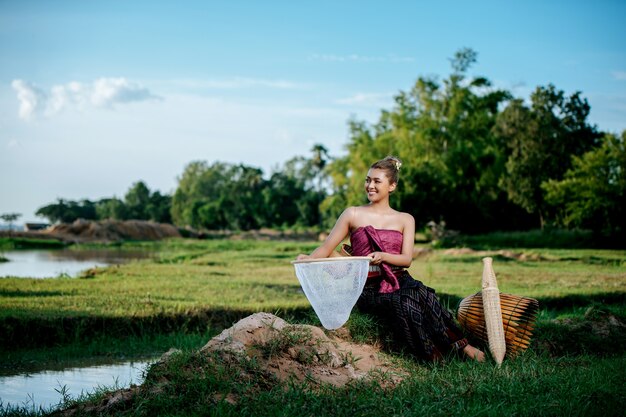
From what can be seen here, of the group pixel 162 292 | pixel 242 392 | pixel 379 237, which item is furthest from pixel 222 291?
pixel 242 392

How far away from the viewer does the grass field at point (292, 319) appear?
13.4 feet

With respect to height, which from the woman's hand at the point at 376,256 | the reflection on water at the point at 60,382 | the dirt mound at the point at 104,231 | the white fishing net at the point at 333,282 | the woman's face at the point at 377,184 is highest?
the woman's face at the point at 377,184

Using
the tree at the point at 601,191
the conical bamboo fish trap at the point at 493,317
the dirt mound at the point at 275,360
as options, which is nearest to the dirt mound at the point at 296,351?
the dirt mound at the point at 275,360

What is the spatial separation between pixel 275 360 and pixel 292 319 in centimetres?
222

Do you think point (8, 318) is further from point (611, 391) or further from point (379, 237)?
point (611, 391)

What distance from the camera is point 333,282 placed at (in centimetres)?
510

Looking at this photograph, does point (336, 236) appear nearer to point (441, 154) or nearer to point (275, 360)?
point (275, 360)

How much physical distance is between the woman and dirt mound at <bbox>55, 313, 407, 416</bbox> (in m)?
0.39

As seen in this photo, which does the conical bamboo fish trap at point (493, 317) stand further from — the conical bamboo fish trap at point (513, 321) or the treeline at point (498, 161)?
the treeline at point (498, 161)

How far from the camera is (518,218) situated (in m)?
39.6

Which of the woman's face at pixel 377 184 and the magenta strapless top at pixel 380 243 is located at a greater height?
the woman's face at pixel 377 184

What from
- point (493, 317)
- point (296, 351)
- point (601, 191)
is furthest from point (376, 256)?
point (601, 191)

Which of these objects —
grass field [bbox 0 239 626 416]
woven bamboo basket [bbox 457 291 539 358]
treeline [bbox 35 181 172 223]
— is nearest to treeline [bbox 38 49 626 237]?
grass field [bbox 0 239 626 416]

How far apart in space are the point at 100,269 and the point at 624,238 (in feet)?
71.2
